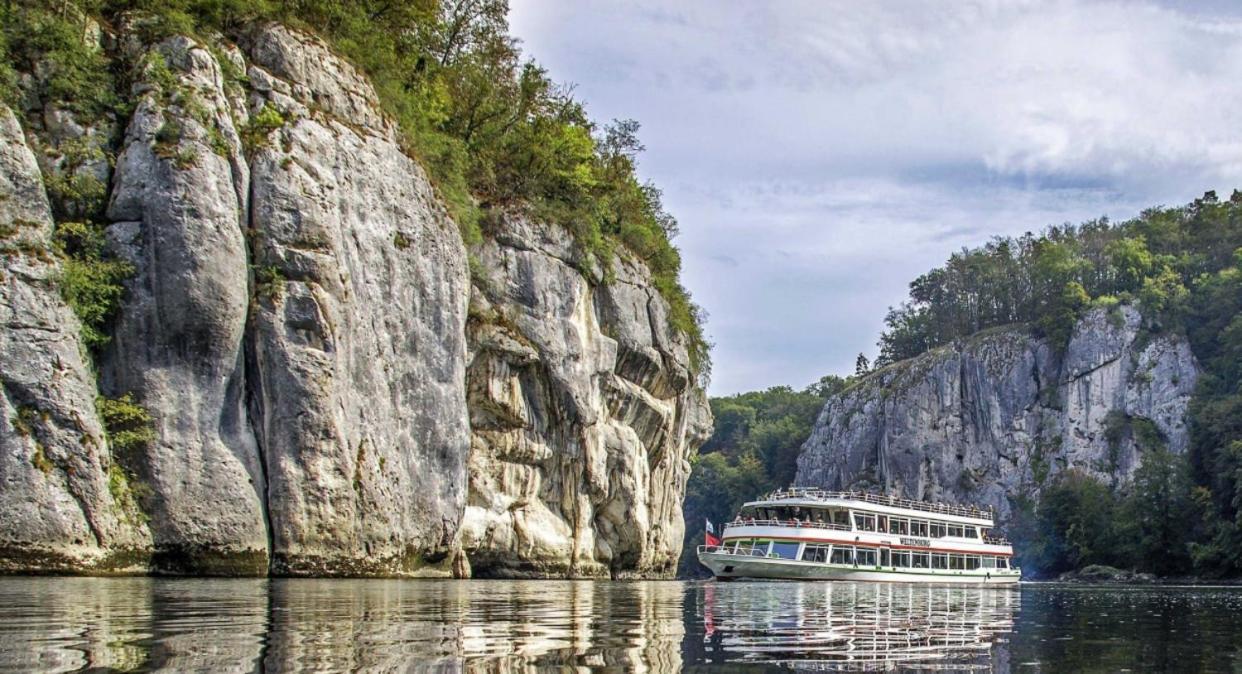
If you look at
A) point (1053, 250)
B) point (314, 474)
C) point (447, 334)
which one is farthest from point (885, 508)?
point (1053, 250)

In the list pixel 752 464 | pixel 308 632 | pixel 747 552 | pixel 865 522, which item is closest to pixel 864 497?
pixel 865 522

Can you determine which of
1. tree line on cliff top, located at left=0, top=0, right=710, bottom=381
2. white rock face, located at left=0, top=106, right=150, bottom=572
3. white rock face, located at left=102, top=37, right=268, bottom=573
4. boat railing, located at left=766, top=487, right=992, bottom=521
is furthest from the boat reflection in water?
boat railing, located at left=766, top=487, right=992, bottom=521

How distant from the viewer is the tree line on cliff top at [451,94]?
88.9 ft

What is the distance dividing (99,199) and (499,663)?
22.8m

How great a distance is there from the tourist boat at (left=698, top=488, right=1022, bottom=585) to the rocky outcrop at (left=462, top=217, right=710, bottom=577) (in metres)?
4.41

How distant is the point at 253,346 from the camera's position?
1080 inches

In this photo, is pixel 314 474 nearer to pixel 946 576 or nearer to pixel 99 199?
pixel 99 199

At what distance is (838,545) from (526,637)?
44021mm

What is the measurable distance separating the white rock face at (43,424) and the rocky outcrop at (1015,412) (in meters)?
90.2

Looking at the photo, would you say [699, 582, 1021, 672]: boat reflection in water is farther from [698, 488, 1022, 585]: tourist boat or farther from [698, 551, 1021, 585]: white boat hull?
[698, 488, 1022, 585]: tourist boat

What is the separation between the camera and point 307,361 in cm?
2775

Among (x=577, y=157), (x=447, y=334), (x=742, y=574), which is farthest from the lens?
(x=742, y=574)

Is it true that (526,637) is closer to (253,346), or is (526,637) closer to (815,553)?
(253,346)

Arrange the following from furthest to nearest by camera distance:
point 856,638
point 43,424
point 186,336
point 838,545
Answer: point 838,545 < point 186,336 < point 43,424 < point 856,638
